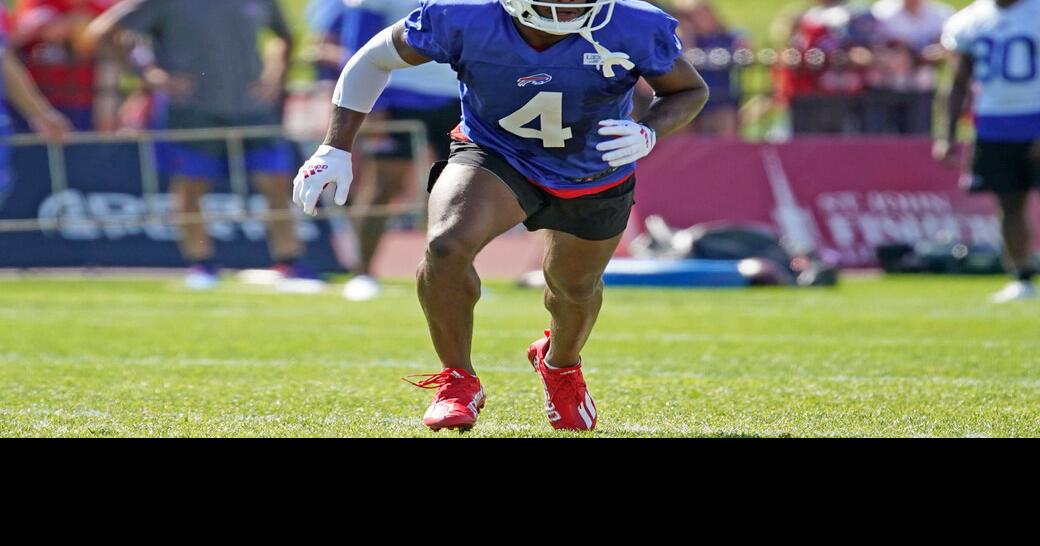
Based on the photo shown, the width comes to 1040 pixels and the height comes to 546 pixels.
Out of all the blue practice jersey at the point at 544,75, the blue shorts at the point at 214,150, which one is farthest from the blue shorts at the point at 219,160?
the blue practice jersey at the point at 544,75

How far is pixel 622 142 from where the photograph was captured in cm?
A: 454

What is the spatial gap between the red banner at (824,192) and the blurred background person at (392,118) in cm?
276

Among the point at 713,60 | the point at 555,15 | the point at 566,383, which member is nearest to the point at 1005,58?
the point at 713,60

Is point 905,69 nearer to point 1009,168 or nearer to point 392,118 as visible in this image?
point 1009,168

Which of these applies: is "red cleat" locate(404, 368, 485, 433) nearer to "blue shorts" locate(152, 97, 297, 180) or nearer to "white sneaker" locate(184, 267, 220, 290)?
"white sneaker" locate(184, 267, 220, 290)

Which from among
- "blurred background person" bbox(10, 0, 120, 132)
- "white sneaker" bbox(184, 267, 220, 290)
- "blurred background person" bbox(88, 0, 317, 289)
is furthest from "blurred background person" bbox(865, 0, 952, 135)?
"blurred background person" bbox(10, 0, 120, 132)

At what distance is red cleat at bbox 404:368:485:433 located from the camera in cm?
462

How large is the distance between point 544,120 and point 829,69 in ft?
29.9

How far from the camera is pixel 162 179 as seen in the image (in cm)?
1216

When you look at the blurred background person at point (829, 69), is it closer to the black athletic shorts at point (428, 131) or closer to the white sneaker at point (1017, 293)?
the white sneaker at point (1017, 293)

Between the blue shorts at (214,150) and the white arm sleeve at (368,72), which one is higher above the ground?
the white arm sleeve at (368,72)

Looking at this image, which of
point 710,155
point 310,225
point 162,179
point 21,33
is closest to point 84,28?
point 21,33

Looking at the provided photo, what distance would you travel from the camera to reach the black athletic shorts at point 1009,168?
33.0 feet
